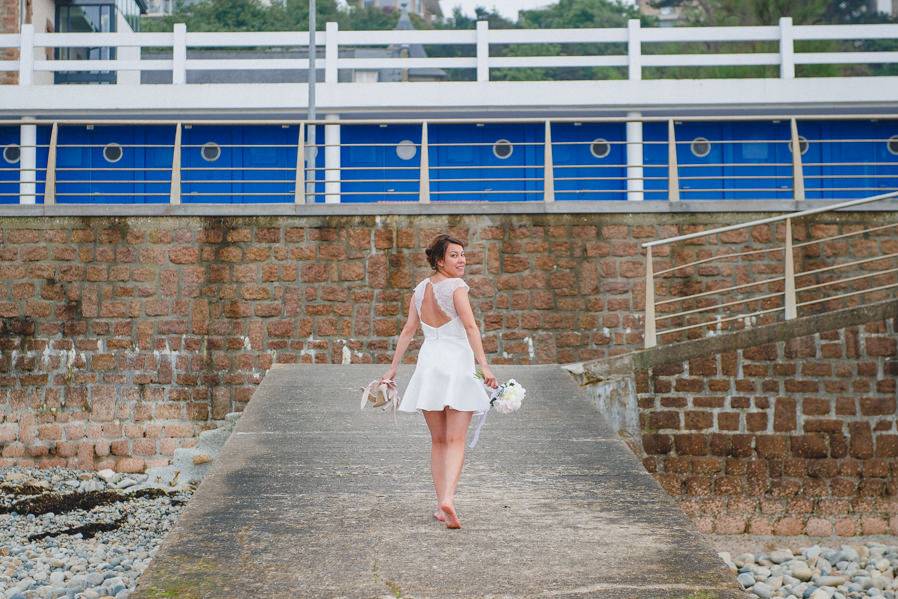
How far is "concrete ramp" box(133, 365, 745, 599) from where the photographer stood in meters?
4.71

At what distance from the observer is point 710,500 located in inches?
403

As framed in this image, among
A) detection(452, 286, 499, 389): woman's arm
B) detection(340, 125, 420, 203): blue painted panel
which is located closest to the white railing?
detection(340, 125, 420, 203): blue painted panel

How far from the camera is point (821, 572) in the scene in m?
9.66

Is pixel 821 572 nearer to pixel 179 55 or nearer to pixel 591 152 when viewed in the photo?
pixel 591 152

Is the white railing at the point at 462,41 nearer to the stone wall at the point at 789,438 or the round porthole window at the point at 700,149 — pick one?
the round porthole window at the point at 700,149

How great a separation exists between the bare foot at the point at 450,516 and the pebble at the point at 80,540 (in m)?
2.22

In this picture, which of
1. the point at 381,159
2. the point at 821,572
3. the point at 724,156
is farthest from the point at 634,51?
the point at 821,572

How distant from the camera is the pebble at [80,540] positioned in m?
8.09

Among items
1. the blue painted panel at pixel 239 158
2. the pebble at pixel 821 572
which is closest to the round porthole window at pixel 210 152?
the blue painted panel at pixel 239 158

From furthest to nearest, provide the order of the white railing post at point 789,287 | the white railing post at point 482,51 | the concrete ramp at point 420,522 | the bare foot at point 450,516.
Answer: the white railing post at point 482,51 → the white railing post at point 789,287 → the bare foot at point 450,516 → the concrete ramp at point 420,522

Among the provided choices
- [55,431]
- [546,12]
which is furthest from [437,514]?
[546,12]

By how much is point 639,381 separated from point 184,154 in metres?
10.3

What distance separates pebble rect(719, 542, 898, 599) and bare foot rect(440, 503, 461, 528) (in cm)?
379

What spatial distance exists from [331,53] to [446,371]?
1453 centimetres
